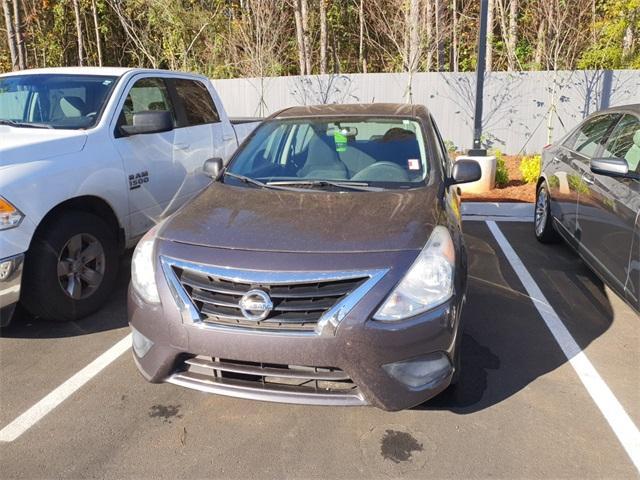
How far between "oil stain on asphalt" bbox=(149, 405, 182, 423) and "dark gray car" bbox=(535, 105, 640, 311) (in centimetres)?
298

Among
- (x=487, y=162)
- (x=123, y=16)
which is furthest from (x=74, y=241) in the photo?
(x=123, y=16)

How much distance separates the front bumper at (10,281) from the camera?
10.7 feet

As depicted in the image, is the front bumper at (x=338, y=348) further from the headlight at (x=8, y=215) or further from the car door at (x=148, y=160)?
the car door at (x=148, y=160)

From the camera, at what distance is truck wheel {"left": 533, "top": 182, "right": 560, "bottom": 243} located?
18.5ft

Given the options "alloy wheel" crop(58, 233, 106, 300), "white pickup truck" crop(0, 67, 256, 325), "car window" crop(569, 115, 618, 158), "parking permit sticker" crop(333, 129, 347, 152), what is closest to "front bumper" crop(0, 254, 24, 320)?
"white pickup truck" crop(0, 67, 256, 325)

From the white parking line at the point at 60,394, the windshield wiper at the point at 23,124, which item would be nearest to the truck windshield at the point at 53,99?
the windshield wiper at the point at 23,124

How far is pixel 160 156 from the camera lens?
186 inches

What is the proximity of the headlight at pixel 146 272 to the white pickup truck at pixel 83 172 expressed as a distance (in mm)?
1138

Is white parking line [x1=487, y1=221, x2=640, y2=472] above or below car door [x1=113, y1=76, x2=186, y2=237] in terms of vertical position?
below

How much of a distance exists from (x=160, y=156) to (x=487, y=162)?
5664 mm

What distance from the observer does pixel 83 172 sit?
3.85 m

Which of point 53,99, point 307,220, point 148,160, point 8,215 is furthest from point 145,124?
point 307,220

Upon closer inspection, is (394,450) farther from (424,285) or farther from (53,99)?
(53,99)

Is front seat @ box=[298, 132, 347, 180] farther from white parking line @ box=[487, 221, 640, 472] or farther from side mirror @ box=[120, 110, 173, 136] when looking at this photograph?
white parking line @ box=[487, 221, 640, 472]
